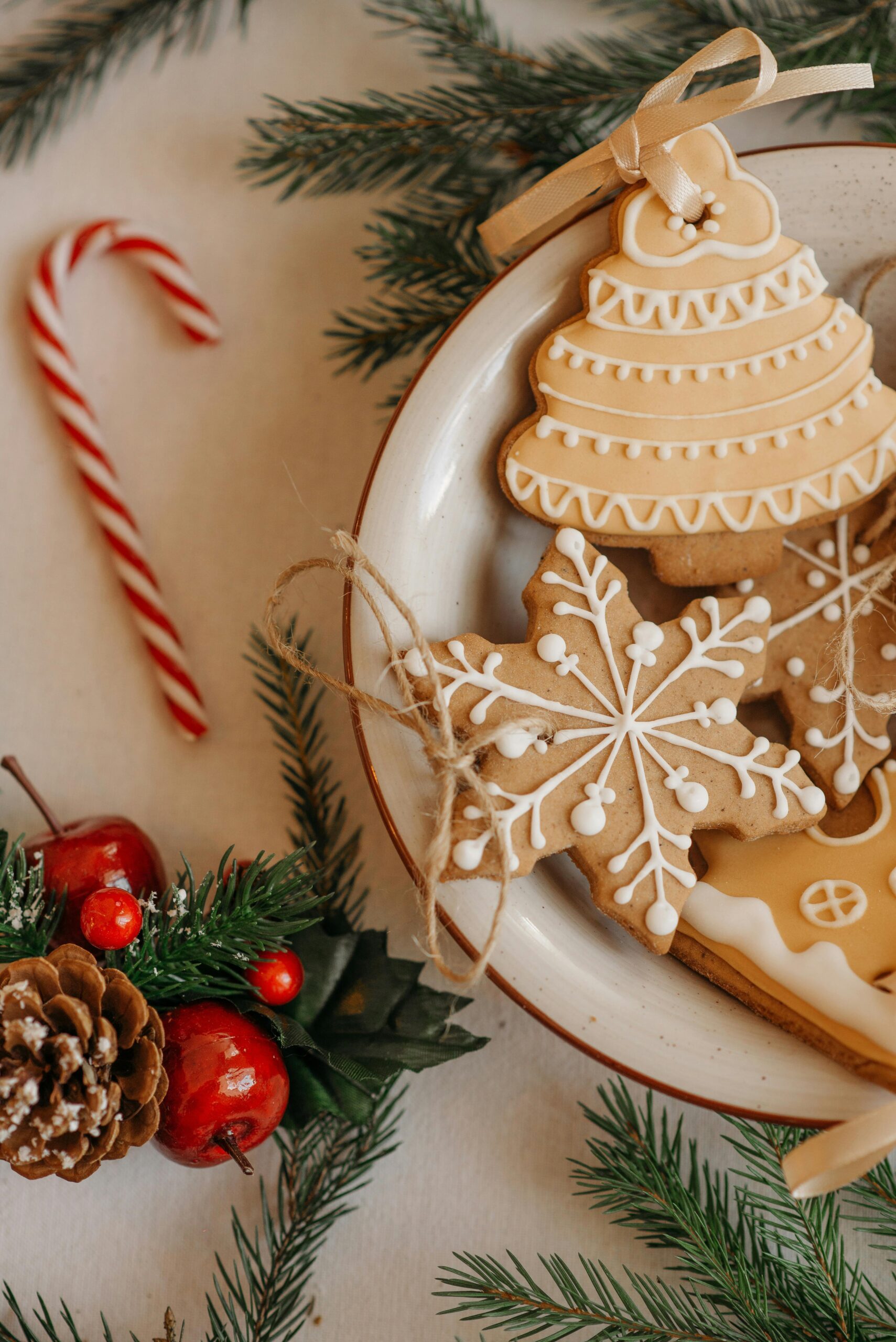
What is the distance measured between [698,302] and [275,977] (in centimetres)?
70

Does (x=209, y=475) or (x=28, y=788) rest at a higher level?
(x=209, y=475)

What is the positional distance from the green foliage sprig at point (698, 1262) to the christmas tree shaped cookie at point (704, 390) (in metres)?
0.55

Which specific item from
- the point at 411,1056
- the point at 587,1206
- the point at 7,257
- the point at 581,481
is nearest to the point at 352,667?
the point at 581,481

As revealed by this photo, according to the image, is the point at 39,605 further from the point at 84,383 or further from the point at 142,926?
the point at 142,926

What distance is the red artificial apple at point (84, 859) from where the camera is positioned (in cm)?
82

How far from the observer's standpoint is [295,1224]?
35.2 inches

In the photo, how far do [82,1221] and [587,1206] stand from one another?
21.3 inches

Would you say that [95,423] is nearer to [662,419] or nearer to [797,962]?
[662,419]

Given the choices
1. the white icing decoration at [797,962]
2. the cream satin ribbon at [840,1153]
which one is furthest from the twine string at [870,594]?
the cream satin ribbon at [840,1153]

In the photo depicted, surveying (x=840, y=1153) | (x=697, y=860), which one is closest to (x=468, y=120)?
(x=697, y=860)

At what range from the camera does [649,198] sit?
2.48 ft

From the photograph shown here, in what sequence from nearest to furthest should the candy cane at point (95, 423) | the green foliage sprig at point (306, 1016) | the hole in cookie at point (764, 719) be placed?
the green foliage sprig at point (306, 1016), the hole in cookie at point (764, 719), the candy cane at point (95, 423)

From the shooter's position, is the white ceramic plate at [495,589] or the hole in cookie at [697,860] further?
the hole in cookie at [697,860]

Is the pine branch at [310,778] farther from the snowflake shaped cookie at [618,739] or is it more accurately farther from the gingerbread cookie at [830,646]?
the gingerbread cookie at [830,646]
